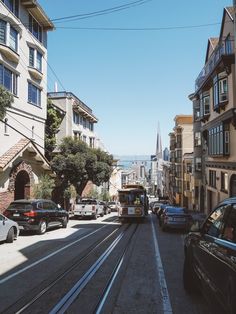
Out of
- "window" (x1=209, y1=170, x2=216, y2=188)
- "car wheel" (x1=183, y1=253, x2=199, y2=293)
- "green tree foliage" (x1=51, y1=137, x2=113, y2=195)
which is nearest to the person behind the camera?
"car wheel" (x1=183, y1=253, x2=199, y2=293)

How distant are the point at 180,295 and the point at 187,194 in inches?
1864

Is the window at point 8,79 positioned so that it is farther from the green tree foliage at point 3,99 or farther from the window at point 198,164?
the window at point 198,164

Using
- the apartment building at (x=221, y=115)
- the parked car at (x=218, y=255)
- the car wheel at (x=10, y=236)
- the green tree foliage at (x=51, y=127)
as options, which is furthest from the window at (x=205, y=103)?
the parked car at (x=218, y=255)

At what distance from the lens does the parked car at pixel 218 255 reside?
3.84m

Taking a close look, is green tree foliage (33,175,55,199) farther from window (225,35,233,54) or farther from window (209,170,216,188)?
window (225,35,233,54)

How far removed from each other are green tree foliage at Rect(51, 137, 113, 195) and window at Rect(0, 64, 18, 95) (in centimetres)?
738

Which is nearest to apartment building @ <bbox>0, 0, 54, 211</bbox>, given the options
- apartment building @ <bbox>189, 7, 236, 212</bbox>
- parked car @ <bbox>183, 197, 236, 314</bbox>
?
apartment building @ <bbox>189, 7, 236, 212</bbox>

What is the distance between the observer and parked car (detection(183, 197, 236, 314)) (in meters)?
3.84

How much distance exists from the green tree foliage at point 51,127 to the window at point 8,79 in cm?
962

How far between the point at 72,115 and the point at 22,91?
15.1 m

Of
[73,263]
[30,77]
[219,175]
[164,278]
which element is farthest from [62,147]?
[164,278]

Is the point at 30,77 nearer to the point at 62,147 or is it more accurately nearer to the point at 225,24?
the point at 62,147

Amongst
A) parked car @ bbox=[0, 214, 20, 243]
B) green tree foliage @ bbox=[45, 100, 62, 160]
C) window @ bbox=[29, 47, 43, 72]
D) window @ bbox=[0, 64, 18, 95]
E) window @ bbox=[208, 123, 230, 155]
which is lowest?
parked car @ bbox=[0, 214, 20, 243]

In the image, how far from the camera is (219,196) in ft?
86.8
